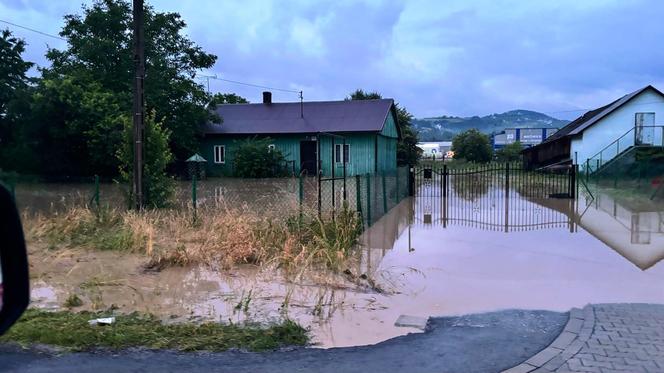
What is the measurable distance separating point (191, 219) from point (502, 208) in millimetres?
10295

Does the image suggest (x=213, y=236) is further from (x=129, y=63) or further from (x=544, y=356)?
(x=129, y=63)

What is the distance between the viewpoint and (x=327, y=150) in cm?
3475

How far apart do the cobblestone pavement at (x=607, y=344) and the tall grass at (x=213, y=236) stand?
11.1 ft

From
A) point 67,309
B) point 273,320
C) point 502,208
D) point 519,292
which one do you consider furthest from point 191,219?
point 502,208

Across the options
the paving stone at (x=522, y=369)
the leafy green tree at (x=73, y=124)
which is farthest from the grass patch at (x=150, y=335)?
the leafy green tree at (x=73, y=124)

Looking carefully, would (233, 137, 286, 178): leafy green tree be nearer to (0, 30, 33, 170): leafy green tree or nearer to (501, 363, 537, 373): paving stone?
(0, 30, 33, 170): leafy green tree

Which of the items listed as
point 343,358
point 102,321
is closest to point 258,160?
point 102,321

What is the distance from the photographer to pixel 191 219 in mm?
11023

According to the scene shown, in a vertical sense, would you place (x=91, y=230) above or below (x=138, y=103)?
below

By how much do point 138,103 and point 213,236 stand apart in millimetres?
4766

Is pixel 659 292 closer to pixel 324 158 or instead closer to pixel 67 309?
pixel 67 309

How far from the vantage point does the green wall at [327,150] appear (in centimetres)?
3378

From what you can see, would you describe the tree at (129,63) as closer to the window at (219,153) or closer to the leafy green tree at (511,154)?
the window at (219,153)

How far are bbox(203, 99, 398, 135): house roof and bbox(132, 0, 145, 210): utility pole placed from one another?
21882mm
